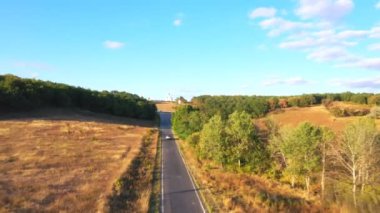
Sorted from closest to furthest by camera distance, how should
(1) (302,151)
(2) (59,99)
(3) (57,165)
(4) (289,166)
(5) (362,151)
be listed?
(3) (57,165) < (5) (362,151) < (1) (302,151) < (4) (289,166) < (2) (59,99)

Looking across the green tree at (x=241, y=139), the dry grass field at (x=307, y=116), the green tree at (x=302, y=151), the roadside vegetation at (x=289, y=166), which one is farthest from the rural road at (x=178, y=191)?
the dry grass field at (x=307, y=116)

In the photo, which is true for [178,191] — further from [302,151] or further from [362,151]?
[362,151]

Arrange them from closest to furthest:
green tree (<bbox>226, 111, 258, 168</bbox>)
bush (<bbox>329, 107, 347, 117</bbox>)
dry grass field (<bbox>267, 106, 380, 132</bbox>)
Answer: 1. green tree (<bbox>226, 111, 258, 168</bbox>)
2. dry grass field (<bbox>267, 106, 380, 132</bbox>)
3. bush (<bbox>329, 107, 347, 117</bbox>)

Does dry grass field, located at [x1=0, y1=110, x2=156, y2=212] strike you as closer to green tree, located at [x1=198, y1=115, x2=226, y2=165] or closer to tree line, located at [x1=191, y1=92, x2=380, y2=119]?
green tree, located at [x1=198, y1=115, x2=226, y2=165]

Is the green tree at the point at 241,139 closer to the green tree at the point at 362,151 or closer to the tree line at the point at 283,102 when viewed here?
the green tree at the point at 362,151

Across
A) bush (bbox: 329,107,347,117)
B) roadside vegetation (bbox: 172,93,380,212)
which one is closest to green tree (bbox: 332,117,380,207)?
roadside vegetation (bbox: 172,93,380,212)

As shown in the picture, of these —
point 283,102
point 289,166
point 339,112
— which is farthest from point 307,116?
point 289,166
